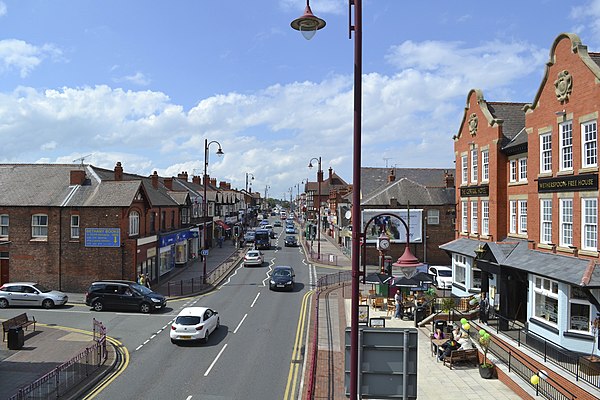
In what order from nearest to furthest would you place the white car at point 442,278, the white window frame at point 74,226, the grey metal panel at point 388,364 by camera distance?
the grey metal panel at point 388,364
the white window frame at point 74,226
the white car at point 442,278

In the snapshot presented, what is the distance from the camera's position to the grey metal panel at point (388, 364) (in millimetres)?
7266

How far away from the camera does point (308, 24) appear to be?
786cm

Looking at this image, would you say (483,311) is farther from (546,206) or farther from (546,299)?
(546,206)

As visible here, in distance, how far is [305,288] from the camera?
111 feet

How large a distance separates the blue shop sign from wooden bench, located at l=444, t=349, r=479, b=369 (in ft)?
85.2

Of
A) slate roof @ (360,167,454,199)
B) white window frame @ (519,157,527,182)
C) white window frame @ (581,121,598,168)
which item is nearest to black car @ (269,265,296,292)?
white window frame @ (519,157,527,182)

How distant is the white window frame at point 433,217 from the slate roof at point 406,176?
8.04 meters

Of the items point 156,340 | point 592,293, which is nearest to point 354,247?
point 592,293

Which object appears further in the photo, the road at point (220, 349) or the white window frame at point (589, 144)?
the white window frame at point (589, 144)

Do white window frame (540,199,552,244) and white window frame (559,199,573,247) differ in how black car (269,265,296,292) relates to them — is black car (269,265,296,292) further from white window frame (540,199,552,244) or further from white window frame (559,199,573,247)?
white window frame (559,199,573,247)

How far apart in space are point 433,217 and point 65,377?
3668 centimetres

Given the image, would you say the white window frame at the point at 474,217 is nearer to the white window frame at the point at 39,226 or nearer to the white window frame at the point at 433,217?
the white window frame at the point at 433,217

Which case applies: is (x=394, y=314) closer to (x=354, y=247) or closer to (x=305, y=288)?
(x=305, y=288)

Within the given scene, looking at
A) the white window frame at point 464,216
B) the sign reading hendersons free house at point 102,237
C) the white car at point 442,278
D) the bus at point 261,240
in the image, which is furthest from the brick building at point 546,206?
the bus at point 261,240
